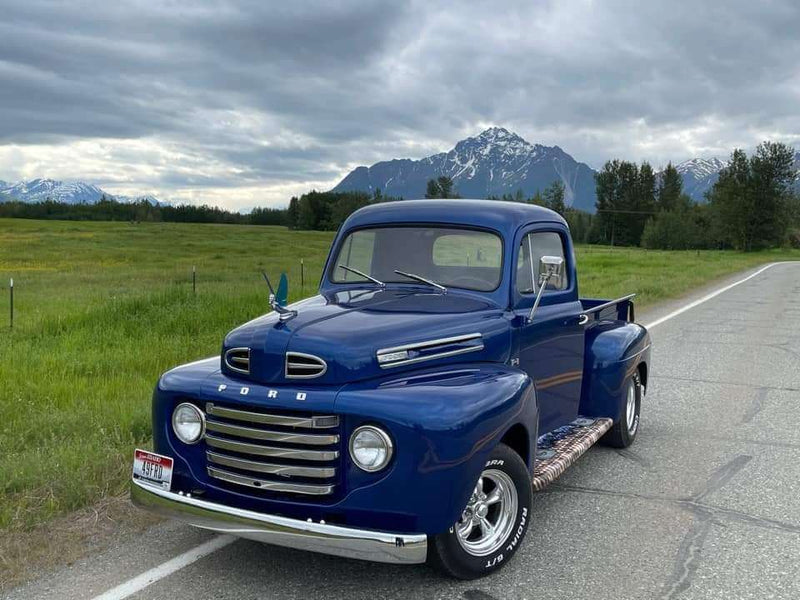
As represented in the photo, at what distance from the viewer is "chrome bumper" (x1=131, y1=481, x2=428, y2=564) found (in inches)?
116

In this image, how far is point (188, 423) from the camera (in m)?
3.52

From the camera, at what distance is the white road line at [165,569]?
129 inches

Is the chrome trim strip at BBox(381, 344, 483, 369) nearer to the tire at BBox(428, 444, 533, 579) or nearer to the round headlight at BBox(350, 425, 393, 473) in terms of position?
the round headlight at BBox(350, 425, 393, 473)

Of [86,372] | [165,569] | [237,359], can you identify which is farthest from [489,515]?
[86,372]

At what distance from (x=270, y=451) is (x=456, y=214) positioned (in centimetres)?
212

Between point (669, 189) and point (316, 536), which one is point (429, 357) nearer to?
point (316, 536)

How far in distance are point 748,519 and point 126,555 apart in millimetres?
3592

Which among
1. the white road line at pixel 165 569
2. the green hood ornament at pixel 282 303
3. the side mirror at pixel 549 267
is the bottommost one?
the white road line at pixel 165 569

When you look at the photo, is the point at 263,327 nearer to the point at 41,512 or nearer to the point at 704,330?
the point at 41,512

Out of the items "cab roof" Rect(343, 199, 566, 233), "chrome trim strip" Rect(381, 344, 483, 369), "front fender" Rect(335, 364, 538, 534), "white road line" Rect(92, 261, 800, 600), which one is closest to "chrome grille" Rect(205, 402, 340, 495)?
"front fender" Rect(335, 364, 538, 534)

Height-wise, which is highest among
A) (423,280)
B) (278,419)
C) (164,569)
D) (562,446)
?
(423,280)

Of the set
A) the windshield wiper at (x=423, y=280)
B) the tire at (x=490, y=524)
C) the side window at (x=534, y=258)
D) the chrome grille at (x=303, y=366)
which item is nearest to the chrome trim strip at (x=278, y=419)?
the chrome grille at (x=303, y=366)

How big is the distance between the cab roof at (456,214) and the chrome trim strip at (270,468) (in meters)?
2.06

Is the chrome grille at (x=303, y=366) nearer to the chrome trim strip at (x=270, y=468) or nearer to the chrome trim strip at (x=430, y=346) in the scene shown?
the chrome trim strip at (x=430, y=346)
